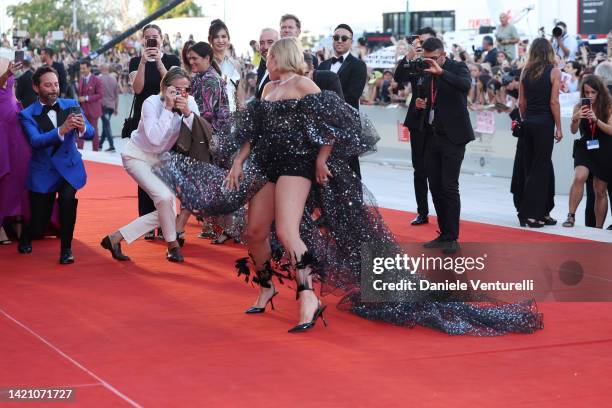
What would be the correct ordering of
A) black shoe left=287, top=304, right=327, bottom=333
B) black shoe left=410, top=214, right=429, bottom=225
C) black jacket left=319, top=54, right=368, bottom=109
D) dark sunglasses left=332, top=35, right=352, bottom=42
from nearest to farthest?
black shoe left=287, top=304, right=327, bottom=333 < black jacket left=319, top=54, right=368, bottom=109 < dark sunglasses left=332, top=35, right=352, bottom=42 < black shoe left=410, top=214, right=429, bottom=225

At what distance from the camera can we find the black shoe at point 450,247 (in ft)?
27.8

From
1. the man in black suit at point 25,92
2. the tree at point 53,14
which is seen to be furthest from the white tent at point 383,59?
the tree at point 53,14

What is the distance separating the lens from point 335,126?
6.53m

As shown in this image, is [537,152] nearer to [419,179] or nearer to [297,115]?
[419,179]

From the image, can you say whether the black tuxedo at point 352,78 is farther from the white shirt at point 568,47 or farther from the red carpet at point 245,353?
the white shirt at point 568,47

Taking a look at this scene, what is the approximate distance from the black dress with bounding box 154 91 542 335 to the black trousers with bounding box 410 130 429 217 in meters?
3.68

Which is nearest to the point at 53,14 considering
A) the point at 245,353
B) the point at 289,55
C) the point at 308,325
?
the point at 289,55

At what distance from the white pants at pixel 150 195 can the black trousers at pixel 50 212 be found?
0.43 meters

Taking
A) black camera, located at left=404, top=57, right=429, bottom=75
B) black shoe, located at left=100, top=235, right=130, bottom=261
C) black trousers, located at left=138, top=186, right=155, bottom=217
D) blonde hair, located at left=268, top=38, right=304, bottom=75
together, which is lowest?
black shoe, located at left=100, top=235, right=130, bottom=261

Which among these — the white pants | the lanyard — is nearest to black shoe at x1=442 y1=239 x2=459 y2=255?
the lanyard

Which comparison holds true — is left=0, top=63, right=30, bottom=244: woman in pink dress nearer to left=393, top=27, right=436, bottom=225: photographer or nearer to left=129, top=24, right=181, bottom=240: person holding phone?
left=129, top=24, right=181, bottom=240: person holding phone

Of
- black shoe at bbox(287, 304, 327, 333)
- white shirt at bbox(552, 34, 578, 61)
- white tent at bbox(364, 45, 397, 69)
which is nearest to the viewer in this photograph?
black shoe at bbox(287, 304, 327, 333)

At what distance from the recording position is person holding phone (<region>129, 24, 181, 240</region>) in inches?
389

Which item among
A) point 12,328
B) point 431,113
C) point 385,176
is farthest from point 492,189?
point 12,328
